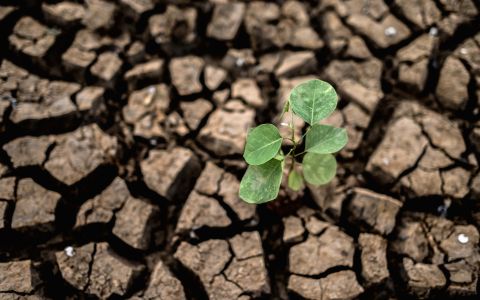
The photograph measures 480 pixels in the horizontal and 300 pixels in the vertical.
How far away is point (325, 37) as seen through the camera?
2.45 metres

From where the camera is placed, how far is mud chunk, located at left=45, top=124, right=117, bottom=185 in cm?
195

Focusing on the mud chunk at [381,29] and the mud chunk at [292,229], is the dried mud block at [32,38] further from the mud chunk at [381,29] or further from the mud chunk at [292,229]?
the mud chunk at [381,29]

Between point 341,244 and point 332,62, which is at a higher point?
point 332,62

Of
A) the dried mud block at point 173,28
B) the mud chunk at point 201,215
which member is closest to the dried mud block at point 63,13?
the dried mud block at point 173,28

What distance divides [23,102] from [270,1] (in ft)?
5.31

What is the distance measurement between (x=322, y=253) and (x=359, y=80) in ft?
3.48

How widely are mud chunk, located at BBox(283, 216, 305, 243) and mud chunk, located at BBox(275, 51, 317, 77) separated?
896mm

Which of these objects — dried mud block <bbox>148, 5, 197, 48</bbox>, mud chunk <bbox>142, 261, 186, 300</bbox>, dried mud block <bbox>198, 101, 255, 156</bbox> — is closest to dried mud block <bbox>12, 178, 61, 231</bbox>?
mud chunk <bbox>142, 261, 186, 300</bbox>

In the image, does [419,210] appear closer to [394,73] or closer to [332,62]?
[394,73]

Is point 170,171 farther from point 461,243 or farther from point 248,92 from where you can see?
point 461,243

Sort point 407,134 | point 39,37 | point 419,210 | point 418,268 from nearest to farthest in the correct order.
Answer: point 418,268, point 419,210, point 407,134, point 39,37

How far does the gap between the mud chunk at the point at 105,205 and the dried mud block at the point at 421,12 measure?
198cm

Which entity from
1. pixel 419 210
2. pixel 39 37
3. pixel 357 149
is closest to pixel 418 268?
pixel 419 210

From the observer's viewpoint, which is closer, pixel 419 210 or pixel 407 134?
pixel 419 210
